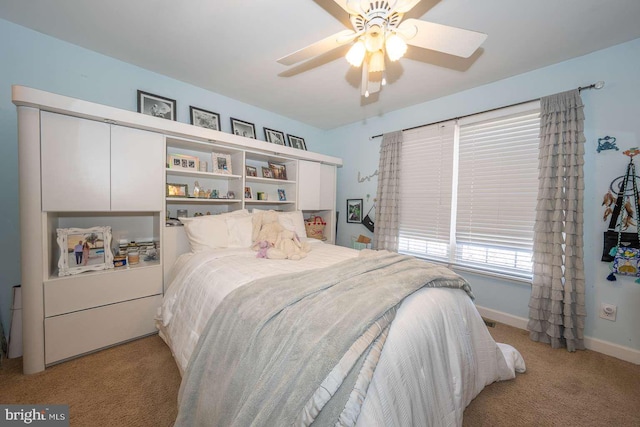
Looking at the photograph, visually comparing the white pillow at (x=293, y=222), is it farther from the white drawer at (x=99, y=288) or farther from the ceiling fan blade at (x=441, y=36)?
the ceiling fan blade at (x=441, y=36)

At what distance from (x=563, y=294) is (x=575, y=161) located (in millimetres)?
1105


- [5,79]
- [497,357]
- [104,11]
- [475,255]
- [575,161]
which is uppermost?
[104,11]

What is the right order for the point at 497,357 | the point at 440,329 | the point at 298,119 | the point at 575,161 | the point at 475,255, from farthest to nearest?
the point at 298,119
the point at 475,255
the point at 575,161
the point at 497,357
the point at 440,329

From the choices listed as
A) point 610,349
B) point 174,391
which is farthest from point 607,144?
point 174,391

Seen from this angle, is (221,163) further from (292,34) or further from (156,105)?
(292,34)

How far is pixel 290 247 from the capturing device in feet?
6.99

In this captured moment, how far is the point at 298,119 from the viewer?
11.9 ft

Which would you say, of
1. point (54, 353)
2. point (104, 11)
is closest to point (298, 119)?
point (104, 11)

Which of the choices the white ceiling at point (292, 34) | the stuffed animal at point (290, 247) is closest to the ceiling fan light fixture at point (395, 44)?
the white ceiling at point (292, 34)

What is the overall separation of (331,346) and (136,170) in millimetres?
2127

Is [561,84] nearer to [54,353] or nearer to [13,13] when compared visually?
[13,13]

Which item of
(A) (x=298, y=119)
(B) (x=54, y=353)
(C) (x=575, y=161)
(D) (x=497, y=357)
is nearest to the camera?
(D) (x=497, y=357)

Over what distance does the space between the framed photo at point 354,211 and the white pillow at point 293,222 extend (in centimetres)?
104

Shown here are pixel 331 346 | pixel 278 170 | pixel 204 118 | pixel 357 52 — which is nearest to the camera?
pixel 331 346
